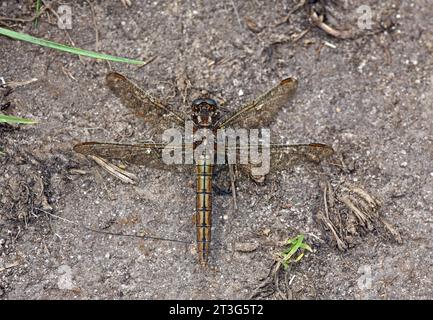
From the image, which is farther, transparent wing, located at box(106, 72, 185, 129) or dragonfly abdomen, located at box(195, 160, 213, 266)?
transparent wing, located at box(106, 72, 185, 129)

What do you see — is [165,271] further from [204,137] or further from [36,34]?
[36,34]

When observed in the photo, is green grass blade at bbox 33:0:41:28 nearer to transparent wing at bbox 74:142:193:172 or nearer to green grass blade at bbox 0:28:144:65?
green grass blade at bbox 0:28:144:65

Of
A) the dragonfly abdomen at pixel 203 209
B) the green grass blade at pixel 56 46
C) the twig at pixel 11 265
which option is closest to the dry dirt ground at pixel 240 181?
the twig at pixel 11 265

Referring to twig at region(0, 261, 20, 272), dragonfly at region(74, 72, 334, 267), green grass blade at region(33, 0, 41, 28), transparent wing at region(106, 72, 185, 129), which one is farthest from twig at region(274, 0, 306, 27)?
twig at region(0, 261, 20, 272)

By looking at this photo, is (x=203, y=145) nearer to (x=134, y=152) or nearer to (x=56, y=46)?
(x=134, y=152)

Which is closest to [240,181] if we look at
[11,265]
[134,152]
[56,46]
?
[134,152]

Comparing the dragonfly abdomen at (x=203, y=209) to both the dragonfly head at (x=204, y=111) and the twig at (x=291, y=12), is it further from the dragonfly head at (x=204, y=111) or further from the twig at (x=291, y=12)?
the twig at (x=291, y=12)
